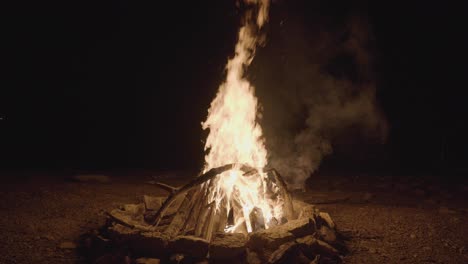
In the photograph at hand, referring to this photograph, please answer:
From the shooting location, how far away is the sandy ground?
523 centimetres

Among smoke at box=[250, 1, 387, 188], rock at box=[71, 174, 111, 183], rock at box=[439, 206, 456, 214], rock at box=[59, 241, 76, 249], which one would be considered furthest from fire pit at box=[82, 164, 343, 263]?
rock at box=[71, 174, 111, 183]

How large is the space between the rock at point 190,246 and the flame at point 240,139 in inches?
58.8

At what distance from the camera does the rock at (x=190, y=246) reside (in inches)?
177

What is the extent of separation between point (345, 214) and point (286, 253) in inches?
125

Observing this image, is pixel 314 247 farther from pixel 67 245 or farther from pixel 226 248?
pixel 67 245

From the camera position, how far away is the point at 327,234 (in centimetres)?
544

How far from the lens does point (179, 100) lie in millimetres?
20688

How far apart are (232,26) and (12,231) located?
1265 cm

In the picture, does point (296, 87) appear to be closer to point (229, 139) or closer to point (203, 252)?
point (229, 139)

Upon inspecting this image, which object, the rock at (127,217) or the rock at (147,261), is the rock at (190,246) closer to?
the rock at (147,261)

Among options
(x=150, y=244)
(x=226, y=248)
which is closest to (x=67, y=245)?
(x=150, y=244)

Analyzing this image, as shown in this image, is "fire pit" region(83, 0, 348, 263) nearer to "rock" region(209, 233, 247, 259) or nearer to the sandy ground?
"rock" region(209, 233, 247, 259)

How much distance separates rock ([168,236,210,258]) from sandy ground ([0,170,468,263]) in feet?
4.96

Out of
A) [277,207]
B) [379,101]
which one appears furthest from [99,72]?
[277,207]
